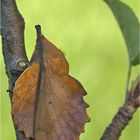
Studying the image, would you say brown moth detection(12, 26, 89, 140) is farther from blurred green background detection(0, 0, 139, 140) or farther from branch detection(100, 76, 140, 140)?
blurred green background detection(0, 0, 139, 140)

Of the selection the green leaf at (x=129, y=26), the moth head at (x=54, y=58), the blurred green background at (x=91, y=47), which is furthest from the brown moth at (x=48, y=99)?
the blurred green background at (x=91, y=47)

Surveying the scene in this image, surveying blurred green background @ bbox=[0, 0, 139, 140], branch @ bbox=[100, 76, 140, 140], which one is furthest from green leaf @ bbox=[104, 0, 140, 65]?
blurred green background @ bbox=[0, 0, 139, 140]

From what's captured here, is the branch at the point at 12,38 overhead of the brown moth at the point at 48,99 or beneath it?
overhead

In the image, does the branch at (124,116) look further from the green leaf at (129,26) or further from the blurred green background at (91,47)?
the blurred green background at (91,47)

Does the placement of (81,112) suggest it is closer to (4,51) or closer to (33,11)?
(4,51)

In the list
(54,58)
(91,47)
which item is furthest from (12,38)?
(91,47)

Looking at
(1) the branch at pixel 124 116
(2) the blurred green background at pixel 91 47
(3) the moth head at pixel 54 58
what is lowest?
(2) the blurred green background at pixel 91 47
